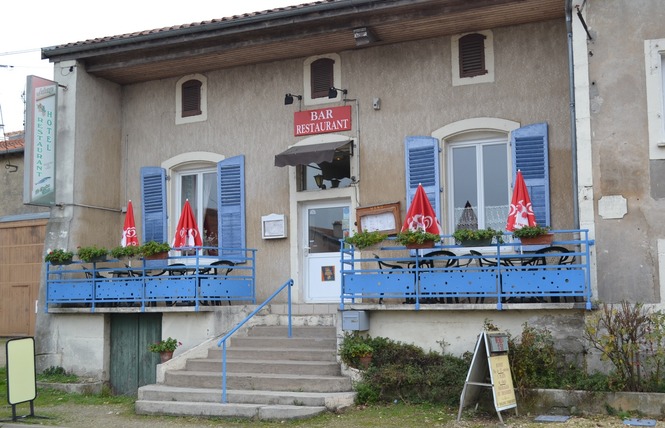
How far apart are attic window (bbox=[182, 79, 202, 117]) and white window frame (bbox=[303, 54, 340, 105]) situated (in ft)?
7.57

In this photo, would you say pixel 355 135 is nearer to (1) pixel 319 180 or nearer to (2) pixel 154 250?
(1) pixel 319 180

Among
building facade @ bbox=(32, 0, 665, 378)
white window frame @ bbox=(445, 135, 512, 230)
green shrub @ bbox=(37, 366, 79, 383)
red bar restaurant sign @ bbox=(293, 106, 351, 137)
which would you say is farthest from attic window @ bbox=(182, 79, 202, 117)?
green shrub @ bbox=(37, 366, 79, 383)

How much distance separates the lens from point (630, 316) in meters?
9.74

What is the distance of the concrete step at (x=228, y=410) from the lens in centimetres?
1014

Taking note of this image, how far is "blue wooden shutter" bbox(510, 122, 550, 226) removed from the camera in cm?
1238

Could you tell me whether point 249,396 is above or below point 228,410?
above

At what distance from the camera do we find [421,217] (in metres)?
11.8

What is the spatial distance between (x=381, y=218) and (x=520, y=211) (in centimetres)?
314

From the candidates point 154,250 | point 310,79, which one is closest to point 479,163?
point 310,79

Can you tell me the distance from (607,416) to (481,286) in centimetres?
234

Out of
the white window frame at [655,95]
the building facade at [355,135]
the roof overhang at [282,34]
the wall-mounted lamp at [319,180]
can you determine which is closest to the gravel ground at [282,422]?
the building facade at [355,135]

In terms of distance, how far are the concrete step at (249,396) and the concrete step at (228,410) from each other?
15 cm

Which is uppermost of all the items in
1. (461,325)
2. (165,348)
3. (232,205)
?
(232,205)

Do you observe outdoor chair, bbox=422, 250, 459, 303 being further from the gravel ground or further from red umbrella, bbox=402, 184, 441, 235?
the gravel ground
